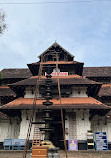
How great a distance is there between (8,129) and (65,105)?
729cm

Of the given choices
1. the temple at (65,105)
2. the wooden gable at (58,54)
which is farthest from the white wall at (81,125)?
the wooden gable at (58,54)

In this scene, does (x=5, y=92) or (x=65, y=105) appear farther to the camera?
(x=5, y=92)

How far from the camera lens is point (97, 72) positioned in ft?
73.3

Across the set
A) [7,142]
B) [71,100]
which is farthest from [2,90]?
[71,100]

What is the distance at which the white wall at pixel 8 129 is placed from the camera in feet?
51.6

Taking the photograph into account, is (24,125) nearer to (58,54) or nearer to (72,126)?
(72,126)

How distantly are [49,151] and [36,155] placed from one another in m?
0.71

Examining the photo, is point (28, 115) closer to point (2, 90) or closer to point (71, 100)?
point (71, 100)

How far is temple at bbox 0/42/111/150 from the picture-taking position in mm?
13367

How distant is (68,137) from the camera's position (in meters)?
13.2

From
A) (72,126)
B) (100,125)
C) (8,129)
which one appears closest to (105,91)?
(100,125)

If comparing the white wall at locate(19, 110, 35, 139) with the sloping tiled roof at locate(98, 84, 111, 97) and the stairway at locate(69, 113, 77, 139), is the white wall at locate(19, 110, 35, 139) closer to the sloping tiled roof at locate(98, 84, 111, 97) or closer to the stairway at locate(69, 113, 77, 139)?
the stairway at locate(69, 113, 77, 139)

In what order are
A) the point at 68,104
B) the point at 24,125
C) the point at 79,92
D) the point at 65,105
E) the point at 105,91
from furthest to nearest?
the point at 105,91 → the point at 79,92 → the point at 24,125 → the point at 68,104 → the point at 65,105

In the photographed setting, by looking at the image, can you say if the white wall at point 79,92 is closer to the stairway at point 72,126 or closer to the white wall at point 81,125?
the white wall at point 81,125
